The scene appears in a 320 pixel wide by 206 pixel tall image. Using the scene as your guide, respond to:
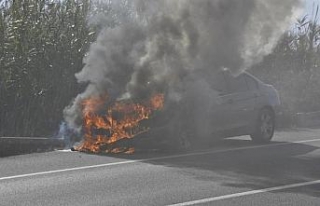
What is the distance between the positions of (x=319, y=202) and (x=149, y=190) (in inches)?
84.5

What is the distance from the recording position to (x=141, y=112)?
12180 millimetres

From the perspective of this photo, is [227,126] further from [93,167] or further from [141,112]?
[93,167]

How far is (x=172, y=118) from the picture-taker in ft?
40.7

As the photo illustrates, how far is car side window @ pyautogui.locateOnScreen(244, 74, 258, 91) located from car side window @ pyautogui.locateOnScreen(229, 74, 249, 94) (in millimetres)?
100

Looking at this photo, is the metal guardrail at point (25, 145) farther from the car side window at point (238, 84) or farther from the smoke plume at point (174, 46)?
the car side window at point (238, 84)

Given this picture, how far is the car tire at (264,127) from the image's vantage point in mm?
14289

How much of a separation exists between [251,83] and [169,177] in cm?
507

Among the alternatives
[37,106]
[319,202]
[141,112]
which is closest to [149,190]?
[319,202]

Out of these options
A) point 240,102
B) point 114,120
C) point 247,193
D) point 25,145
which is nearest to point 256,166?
point 247,193

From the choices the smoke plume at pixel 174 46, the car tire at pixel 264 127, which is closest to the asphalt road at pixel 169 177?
the car tire at pixel 264 127

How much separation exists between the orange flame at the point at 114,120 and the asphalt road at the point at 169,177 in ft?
1.35

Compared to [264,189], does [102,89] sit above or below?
above

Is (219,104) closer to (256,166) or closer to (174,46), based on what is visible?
(174,46)

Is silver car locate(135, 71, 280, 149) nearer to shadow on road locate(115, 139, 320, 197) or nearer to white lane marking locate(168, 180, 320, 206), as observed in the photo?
shadow on road locate(115, 139, 320, 197)
